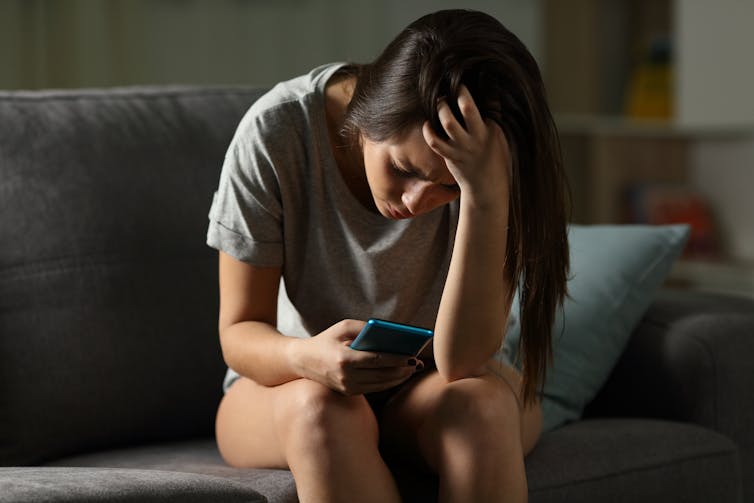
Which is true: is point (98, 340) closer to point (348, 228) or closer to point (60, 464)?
point (60, 464)

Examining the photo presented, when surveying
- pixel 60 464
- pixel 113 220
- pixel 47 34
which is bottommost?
pixel 60 464

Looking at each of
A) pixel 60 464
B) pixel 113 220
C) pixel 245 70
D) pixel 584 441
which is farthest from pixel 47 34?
pixel 584 441

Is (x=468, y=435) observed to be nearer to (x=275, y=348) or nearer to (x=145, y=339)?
(x=275, y=348)

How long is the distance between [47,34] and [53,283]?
4.69ft

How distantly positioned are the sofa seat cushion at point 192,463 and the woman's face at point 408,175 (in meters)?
0.35

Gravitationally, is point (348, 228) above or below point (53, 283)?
above

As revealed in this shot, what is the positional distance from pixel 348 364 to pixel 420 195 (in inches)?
8.1

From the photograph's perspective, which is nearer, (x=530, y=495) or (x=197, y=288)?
(x=530, y=495)

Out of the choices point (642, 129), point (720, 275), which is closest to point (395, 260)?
point (720, 275)

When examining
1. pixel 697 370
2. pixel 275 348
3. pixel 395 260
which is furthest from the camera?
pixel 697 370

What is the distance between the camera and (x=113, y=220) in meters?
1.64

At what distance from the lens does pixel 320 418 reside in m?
1.22

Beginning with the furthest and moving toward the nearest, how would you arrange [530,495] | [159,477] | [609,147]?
[609,147] < [530,495] < [159,477]

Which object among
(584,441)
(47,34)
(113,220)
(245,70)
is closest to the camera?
(584,441)
